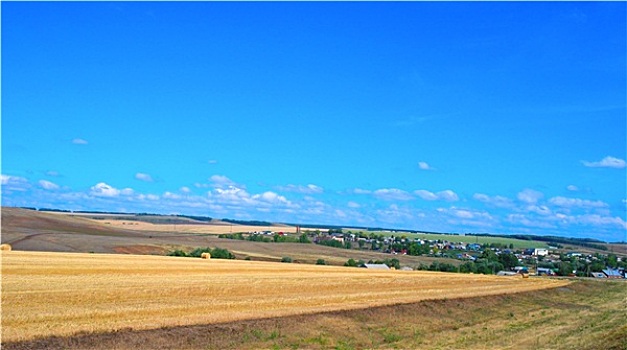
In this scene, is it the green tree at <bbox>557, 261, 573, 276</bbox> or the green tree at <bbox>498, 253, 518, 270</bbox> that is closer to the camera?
the green tree at <bbox>557, 261, 573, 276</bbox>

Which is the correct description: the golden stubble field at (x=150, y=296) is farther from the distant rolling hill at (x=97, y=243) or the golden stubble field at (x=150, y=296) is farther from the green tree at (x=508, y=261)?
the green tree at (x=508, y=261)

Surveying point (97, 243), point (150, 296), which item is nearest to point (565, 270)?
point (97, 243)

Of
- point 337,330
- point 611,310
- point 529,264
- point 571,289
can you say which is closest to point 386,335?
point 337,330

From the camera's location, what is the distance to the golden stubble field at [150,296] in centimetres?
2173

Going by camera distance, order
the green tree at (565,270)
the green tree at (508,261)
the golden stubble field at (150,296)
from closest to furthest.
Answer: the golden stubble field at (150,296), the green tree at (565,270), the green tree at (508,261)

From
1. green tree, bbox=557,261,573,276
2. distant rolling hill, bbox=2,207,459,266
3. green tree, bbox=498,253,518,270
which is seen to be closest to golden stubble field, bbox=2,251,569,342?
distant rolling hill, bbox=2,207,459,266

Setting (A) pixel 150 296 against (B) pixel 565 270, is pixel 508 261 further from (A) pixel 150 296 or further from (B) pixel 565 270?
(A) pixel 150 296

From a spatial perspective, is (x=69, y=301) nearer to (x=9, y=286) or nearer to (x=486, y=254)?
(x=9, y=286)

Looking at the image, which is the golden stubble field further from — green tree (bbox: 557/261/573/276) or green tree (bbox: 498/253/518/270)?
green tree (bbox: 498/253/518/270)

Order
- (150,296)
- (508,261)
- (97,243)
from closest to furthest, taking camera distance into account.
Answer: (150,296), (97,243), (508,261)

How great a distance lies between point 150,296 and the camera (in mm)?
29328

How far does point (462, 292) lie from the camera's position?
48.8 m

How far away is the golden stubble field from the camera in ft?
71.3

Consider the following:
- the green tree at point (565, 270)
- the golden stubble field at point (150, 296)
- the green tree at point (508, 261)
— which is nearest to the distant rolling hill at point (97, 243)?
the green tree at point (508, 261)
